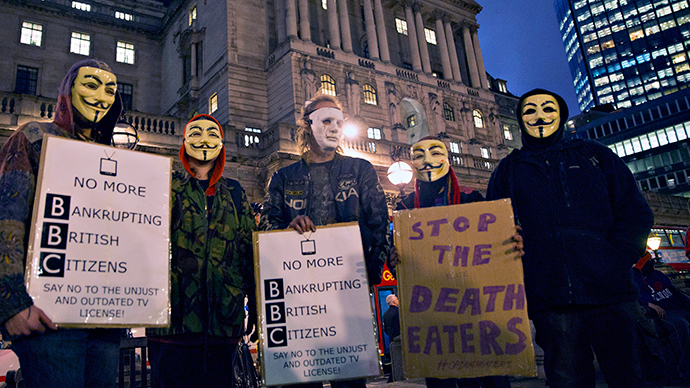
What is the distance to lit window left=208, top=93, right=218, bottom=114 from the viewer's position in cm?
3153

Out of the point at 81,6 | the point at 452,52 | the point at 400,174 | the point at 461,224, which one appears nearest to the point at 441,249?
the point at 461,224

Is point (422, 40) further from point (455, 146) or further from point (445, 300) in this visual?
point (445, 300)

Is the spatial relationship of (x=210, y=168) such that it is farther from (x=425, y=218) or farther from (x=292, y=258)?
(x=425, y=218)

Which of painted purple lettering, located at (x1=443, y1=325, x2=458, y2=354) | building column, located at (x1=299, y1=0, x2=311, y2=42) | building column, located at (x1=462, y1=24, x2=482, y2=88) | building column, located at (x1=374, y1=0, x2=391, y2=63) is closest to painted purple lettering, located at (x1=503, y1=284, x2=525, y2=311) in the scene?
painted purple lettering, located at (x1=443, y1=325, x2=458, y2=354)

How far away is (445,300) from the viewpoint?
386cm

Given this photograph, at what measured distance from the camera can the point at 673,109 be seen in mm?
71625

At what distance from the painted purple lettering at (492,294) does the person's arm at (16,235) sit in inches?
118

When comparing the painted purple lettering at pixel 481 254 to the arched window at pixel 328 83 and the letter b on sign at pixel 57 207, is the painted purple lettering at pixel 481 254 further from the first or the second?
the arched window at pixel 328 83

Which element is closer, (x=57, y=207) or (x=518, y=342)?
(x=57, y=207)

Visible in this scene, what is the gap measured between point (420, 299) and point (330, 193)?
1.15 meters

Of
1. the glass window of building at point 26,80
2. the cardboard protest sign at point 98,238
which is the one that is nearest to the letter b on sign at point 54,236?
the cardboard protest sign at point 98,238

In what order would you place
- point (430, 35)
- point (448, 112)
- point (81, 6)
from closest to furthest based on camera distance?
point (81, 6) < point (448, 112) < point (430, 35)

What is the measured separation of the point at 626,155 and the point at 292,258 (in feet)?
284

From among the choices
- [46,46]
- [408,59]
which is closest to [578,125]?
[408,59]
